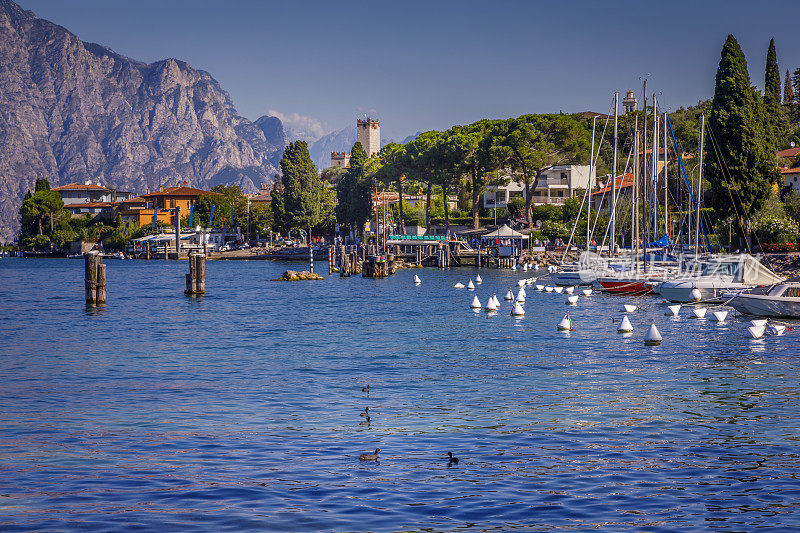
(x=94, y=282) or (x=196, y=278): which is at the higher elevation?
(x=94, y=282)

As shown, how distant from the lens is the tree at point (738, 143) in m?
72.6

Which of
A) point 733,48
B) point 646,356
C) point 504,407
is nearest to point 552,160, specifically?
point 733,48

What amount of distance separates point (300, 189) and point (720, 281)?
412ft

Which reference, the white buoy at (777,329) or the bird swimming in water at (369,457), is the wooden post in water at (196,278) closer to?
the white buoy at (777,329)

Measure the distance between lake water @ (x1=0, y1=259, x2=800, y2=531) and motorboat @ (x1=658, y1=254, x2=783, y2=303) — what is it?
1041 centimetres

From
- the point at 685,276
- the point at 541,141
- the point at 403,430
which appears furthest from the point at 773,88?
the point at 403,430

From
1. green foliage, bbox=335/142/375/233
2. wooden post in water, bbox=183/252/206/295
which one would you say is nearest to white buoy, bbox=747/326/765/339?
wooden post in water, bbox=183/252/206/295

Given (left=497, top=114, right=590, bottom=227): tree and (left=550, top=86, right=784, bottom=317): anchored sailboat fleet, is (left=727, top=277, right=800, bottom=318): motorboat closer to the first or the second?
(left=550, top=86, right=784, bottom=317): anchored sailboat fleet

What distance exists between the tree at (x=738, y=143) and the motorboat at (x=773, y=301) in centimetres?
2996

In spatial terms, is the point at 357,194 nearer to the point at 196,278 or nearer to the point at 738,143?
the point at 196,278

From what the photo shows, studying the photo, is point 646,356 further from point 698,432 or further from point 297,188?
point 297,188

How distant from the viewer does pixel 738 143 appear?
239ft

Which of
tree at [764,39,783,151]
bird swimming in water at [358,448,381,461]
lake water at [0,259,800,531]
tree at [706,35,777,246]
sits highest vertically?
tree at [764,39,783,151]

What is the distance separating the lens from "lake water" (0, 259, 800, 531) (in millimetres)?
13820
